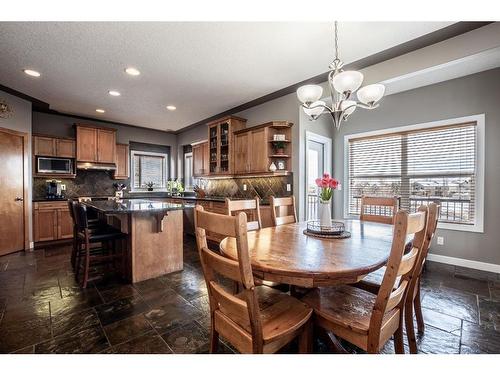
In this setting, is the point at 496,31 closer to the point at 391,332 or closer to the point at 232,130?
the point at 391,332

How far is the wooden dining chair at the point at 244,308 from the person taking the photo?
104 cm

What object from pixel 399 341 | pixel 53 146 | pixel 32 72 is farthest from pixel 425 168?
pixel 53 146

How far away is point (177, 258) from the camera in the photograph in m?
3.22

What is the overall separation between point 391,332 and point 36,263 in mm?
4550

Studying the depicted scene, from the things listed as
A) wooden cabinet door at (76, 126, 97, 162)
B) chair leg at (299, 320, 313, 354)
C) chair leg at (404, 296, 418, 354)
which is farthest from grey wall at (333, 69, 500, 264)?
wooden cabinet door at (76, 126, 97, 162)

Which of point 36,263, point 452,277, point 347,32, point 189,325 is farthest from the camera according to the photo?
point 36,263

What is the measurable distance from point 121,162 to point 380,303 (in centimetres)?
641

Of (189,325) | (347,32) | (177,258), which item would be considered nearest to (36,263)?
(177,258)

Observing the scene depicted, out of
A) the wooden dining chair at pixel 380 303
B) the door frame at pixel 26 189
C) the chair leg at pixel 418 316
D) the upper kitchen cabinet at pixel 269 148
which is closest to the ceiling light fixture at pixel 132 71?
the upper kitchen cabinet at pixel 269 148

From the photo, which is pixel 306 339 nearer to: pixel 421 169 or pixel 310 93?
pixel 310 93

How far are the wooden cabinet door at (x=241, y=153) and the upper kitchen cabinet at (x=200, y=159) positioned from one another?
1.23m

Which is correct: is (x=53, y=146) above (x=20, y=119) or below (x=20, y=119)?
below

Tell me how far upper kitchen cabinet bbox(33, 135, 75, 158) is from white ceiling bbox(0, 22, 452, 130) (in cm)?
89

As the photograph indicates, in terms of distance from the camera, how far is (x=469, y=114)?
328 centimetres
